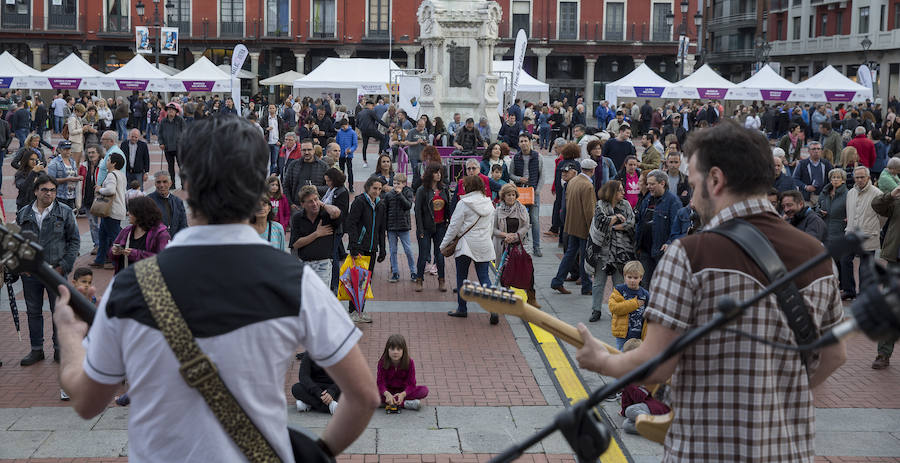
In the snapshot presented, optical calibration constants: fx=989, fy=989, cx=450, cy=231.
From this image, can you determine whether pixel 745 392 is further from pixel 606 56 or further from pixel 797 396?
pixel 606 56

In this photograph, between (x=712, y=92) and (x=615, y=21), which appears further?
(x=615, y=21)

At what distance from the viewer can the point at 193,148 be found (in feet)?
8.17

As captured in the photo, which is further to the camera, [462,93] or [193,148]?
[462,93]

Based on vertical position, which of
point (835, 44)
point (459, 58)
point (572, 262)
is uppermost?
point (835, 44)

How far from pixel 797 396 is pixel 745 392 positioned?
8.1 inches

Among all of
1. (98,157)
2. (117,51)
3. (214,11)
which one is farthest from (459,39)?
(117,51)

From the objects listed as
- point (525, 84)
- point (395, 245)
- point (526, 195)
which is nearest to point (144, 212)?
point (395, 245)

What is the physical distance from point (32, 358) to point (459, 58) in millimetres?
19350

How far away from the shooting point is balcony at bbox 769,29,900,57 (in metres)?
50.6

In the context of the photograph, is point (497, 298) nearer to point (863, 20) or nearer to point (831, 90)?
point (831, 90)

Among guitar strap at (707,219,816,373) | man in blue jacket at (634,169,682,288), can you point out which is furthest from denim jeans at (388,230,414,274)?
guitar strap at (707,219,816,373)

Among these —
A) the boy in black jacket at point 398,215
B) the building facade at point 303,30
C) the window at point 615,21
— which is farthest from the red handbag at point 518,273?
the window at point 615,21

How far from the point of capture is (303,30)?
191 feet

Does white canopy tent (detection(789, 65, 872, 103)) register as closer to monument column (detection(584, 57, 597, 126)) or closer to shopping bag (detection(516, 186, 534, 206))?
shopping bag (detection(516, 186, 534, 206))
